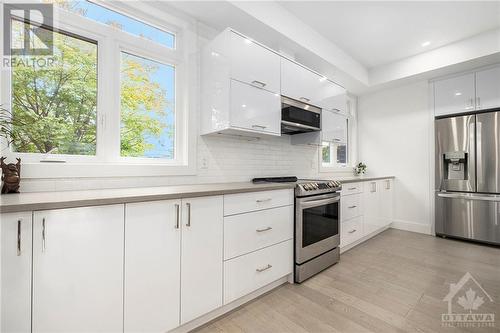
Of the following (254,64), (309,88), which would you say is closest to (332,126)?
(309,88)

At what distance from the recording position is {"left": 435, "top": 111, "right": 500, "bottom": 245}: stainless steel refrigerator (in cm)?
322

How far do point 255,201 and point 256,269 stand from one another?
0.57 metres

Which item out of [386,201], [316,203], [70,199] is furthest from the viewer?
[386,201]

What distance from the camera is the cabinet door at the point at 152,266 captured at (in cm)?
128

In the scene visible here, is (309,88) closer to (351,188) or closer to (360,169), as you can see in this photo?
(351,188)

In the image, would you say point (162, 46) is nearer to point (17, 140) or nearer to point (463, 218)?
point (17, 140)

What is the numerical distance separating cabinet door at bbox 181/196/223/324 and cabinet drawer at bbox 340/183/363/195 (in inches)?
76.3

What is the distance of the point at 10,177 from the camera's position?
1.34 meters

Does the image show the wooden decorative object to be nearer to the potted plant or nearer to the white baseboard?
the potted plant

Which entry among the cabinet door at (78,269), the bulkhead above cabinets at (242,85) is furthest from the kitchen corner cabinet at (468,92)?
the cabinet door at (78,269)

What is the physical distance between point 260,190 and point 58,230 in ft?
4.29

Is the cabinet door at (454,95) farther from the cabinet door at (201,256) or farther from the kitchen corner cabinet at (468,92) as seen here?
the cabinet door at (201,256)

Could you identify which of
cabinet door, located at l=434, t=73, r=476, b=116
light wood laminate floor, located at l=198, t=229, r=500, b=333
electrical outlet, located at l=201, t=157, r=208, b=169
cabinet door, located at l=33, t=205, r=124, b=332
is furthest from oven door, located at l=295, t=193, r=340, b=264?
cabinet door, located at l=434, t=73, r=476, b=116

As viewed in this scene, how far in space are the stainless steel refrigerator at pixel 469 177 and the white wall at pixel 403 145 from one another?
262 millimetres
